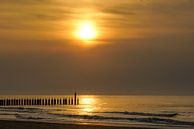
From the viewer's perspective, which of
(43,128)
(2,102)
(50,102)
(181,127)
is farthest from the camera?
(50,102)

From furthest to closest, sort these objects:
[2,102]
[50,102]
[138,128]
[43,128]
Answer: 1. [50,102]
2. [2,102]
3. [138,128]
4. [43,128]

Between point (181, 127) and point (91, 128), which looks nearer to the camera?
point (91, 128)

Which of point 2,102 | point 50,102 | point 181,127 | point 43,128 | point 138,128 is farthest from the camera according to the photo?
point 50,102

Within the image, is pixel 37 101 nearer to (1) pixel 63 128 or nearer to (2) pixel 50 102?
(2) pixel 50 102

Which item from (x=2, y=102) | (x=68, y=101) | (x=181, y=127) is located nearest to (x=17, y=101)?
(x=2, y=102)

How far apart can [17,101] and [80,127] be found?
166 feet

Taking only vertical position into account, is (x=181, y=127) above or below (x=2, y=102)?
below

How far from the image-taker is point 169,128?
3350cm

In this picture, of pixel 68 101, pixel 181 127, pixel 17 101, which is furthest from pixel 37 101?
pixel 181 127

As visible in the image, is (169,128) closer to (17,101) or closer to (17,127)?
(17,127)

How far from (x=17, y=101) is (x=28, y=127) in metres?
50.4

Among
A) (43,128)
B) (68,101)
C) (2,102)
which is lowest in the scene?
(43,128)

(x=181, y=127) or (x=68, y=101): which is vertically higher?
(x=68, y=101)

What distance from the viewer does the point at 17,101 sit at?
80.4m
